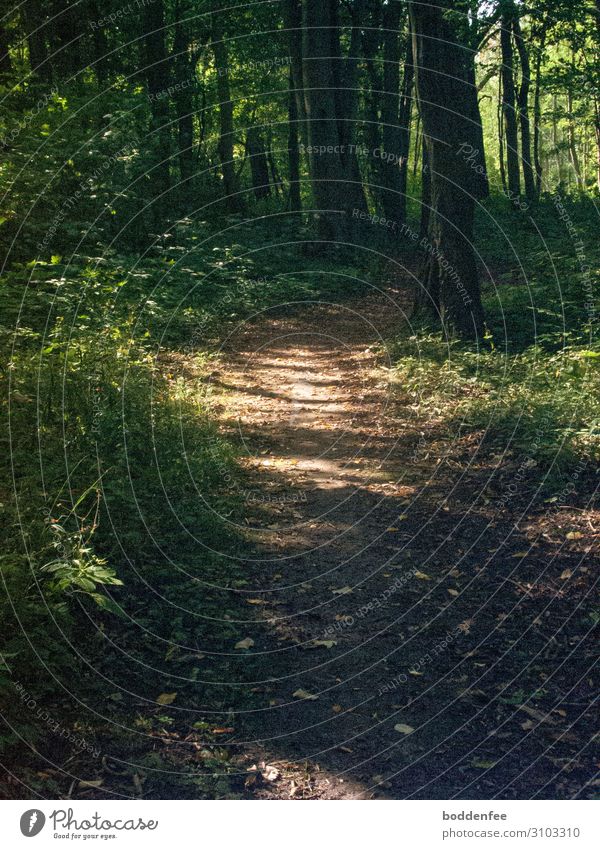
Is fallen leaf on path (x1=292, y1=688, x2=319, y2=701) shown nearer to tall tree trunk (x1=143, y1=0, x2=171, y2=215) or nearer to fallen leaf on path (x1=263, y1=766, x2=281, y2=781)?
fallen leaf on path (x1=263, y1=766, x2=281, y2=781)

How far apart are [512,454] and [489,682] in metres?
3.26

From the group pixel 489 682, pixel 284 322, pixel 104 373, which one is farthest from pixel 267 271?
pixel 489 682

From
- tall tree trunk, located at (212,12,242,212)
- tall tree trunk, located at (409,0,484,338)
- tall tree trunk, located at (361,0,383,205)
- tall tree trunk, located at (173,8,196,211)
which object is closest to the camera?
tall tree trunk, located at (409,0,484,338)

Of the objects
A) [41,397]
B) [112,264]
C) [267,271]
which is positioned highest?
[267,271]

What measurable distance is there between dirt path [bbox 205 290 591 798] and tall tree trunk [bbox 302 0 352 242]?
11.3 m

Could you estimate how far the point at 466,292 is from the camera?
36.3 ft

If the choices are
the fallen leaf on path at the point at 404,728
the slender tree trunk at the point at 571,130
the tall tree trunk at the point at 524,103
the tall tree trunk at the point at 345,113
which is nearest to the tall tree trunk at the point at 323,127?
the tall tree trunk at the point at 345,113

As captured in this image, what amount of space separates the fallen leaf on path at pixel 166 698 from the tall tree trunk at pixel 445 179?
7.73 meters

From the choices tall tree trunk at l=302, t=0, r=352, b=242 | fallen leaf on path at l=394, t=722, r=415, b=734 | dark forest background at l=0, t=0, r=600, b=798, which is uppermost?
tall tree trunk at l=302, t=0, r=352, b=242

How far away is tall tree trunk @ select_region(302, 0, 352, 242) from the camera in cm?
1847

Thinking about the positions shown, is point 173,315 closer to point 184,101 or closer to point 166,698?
point 166,698

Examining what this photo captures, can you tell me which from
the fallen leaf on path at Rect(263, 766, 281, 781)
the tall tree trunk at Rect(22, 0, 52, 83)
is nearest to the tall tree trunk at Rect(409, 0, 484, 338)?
the fallen leaf on path at Rect(263, 766, 281, 781)

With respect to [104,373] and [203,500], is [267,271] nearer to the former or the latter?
[104,373]

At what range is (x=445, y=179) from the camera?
35.6 ft
